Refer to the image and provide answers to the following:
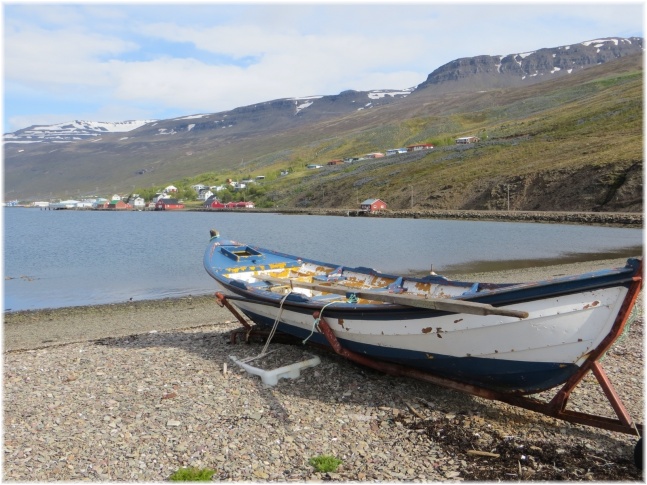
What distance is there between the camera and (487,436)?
8305 millimetres

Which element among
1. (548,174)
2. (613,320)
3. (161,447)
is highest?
(613,320)

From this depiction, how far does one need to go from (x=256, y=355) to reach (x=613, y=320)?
7262mm

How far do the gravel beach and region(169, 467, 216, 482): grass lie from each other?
0.14 metres

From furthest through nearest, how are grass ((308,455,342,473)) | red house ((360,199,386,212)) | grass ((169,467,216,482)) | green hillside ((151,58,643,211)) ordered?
red house ((360,199,386,212))
green hillside ((151,58,643,211))
grass ((308,455,342,473))
grass ((169,467,216,482))

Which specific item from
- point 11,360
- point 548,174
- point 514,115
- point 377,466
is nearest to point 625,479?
point 377,466

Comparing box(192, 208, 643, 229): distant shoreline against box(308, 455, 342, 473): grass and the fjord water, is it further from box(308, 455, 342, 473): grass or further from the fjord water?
box(308, 455, 342, 473): grass

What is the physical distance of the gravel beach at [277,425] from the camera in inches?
295

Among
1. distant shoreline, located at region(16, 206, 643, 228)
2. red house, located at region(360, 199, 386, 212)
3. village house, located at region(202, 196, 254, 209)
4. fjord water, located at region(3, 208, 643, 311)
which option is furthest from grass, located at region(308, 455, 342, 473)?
village house, located at region(202, 196, 254, 209)

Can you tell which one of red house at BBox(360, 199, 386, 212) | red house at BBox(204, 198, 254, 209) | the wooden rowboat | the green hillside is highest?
the wooden rowboat

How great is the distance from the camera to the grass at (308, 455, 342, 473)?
7418mm

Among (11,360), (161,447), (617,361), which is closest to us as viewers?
→ (161,447)

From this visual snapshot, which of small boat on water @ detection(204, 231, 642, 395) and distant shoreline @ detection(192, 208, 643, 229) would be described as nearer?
small boat on water @ detection(204, 231, 642, 395)

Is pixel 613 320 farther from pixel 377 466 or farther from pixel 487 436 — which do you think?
pixel 377 466

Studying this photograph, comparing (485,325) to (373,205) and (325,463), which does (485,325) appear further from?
(373,205)
